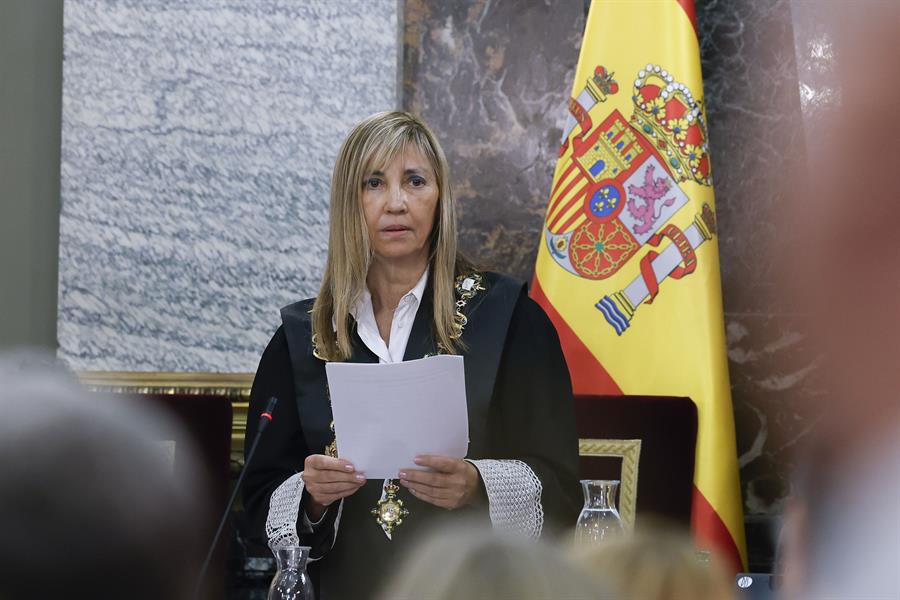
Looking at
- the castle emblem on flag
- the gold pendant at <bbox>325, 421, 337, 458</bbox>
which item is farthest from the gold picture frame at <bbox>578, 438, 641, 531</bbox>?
the gold pendant at <bbox>325, 421, 337, 458</bbox>

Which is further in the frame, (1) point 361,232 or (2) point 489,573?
(1) point 361,232

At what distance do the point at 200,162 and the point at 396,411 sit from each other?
2177 millimetres

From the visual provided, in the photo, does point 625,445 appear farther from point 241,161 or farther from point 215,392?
point 241,161

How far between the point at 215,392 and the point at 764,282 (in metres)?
→ 1.94

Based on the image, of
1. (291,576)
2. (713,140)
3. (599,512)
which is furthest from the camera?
(713,140)

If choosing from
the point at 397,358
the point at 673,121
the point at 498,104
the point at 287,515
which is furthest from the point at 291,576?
the point at 498,104

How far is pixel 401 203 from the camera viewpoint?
89.3 inches

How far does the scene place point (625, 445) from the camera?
114 inches

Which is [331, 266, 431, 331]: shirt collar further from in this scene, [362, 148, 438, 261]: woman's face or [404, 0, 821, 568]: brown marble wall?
[404, 0, 821, 568]: brown marble wall

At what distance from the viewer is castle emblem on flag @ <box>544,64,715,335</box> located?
3.21 meters

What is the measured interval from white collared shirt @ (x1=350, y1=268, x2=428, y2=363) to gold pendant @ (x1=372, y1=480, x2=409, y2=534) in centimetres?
→ 29

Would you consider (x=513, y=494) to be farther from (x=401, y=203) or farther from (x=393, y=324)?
(x=401, y=203)

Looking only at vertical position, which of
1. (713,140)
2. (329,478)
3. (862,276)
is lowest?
(329,478)

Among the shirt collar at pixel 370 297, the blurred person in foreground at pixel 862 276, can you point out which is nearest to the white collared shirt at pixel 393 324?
the shirt collar at pixel 370 297
